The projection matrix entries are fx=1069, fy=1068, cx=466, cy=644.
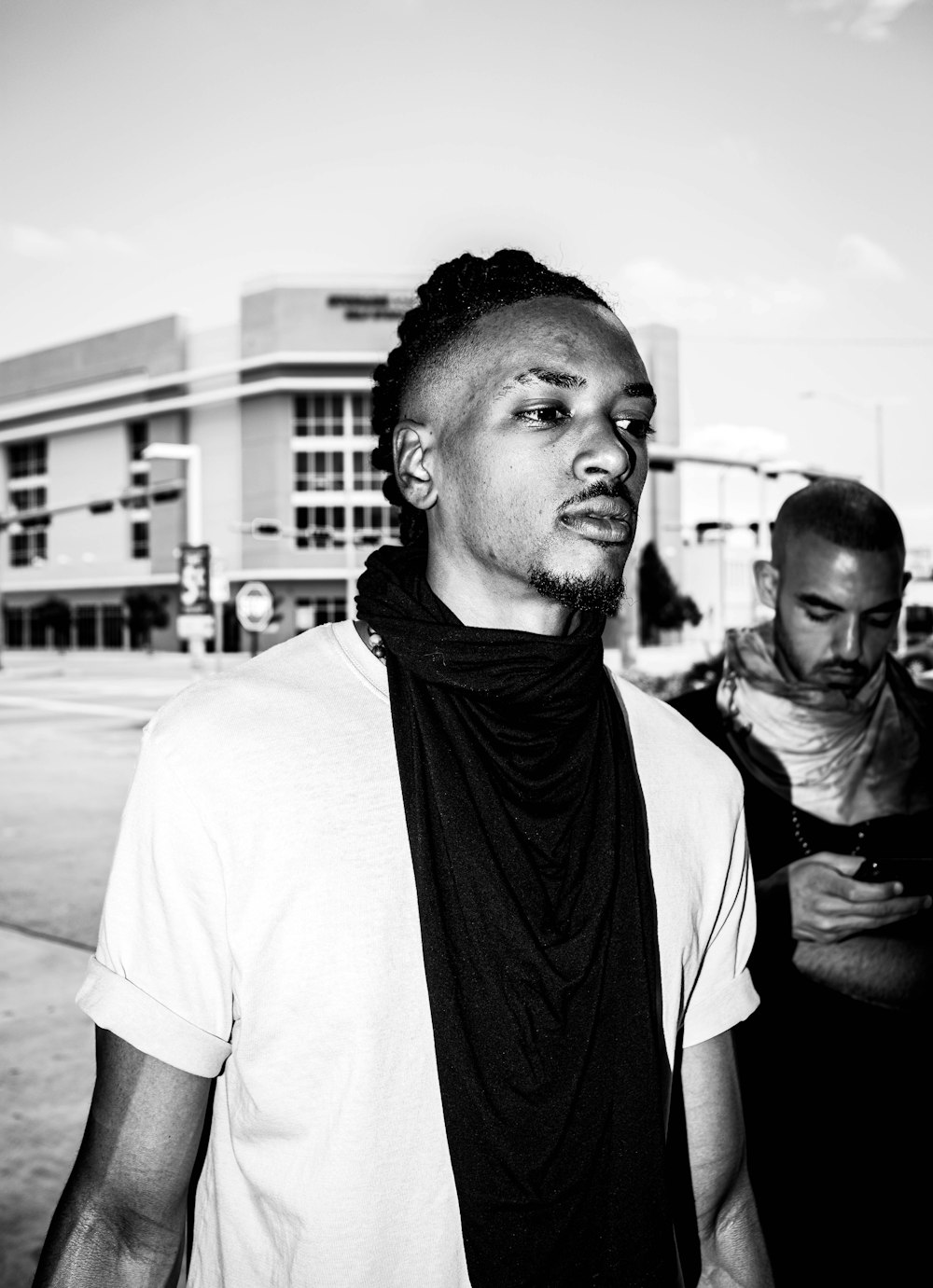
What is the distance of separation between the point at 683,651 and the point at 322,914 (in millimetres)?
52235

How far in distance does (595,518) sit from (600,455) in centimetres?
9

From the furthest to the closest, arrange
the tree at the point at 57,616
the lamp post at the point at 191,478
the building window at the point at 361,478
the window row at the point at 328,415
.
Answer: the tree at the point at 57,616
the window row at the point at 328,415
the building window at the point at 361,478
the lamp post at the point at 191,478

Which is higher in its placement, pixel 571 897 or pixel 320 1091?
pixel 571 897

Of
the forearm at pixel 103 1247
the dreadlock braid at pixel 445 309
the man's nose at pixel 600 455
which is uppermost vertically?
the dreadlock braid at pixel 445 309

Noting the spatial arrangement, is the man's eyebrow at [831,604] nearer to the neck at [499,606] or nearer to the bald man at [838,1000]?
the bald man at [838,1000]

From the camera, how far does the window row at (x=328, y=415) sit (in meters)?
57.7

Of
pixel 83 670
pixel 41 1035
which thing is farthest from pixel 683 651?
pixel 41 1035

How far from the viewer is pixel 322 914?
1.35 meters

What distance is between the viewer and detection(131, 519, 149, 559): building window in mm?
63562

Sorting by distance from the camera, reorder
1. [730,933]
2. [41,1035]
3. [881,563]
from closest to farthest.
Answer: [730,933], [881,563], [41,1035]

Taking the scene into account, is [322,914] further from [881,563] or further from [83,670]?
[83,670]

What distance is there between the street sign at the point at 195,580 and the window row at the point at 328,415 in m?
37.0

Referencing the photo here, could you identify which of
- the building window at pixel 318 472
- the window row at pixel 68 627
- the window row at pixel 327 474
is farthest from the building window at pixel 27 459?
the window row at pixel 327 474

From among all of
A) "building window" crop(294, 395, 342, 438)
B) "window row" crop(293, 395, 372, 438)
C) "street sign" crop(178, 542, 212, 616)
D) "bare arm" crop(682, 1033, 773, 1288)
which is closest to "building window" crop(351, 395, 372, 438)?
"window row" crop(293, 395, 372, 438)
